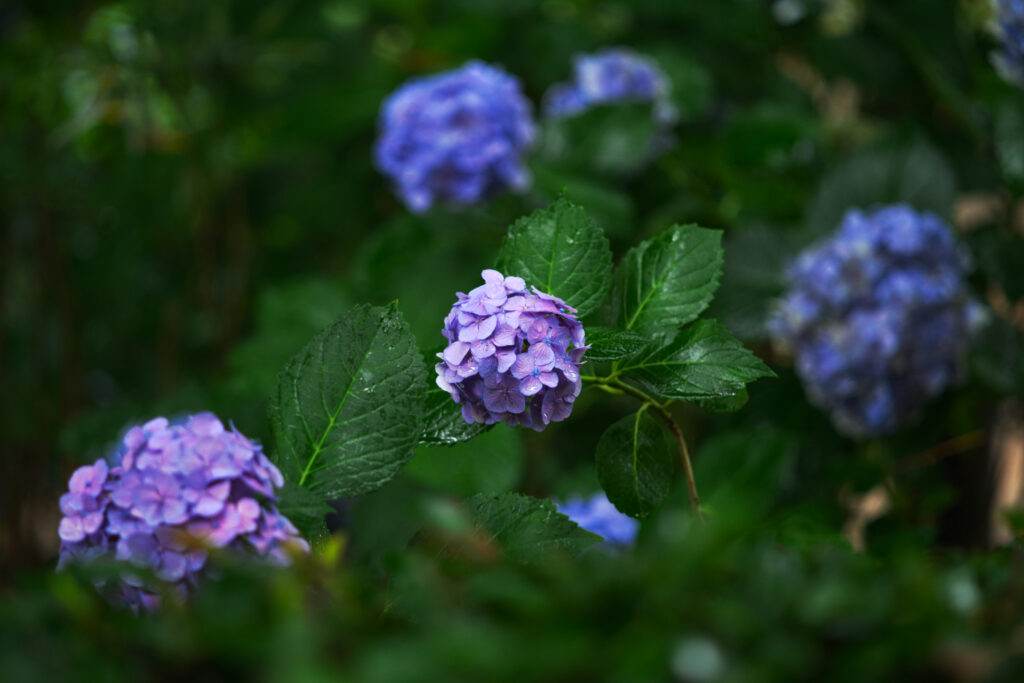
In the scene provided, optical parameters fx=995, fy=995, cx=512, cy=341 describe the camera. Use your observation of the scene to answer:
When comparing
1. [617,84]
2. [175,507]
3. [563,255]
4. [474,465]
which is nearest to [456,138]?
[617,84]

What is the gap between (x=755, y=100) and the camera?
1.54m

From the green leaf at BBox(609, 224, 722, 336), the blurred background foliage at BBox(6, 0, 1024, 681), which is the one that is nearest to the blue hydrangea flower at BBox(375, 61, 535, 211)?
the blurred background foliage at BBox(6, 0, 1024, 681)

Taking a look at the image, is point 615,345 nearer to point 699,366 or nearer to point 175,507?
point 699,366

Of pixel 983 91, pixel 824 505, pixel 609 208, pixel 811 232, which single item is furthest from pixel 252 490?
pixel 983 91

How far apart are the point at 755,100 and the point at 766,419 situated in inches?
25.0

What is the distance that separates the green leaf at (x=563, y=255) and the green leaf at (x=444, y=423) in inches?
2.9

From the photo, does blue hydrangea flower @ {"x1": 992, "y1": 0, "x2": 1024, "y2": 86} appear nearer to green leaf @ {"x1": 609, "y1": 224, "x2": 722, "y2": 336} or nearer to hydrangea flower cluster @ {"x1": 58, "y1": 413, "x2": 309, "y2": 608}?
green leaf @ {"x1": 609, "y1": 224, "x2": 722, "y2": 336}

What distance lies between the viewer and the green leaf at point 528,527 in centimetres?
46

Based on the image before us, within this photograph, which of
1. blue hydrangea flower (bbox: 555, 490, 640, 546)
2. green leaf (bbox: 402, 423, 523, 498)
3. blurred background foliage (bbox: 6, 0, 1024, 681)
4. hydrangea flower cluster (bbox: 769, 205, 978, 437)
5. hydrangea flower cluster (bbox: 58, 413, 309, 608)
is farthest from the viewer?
hydrangea flower cluster (bbox: 769, 205, 978, 437)

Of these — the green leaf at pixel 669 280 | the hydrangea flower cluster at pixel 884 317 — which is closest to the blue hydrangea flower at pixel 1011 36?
the hydrangea flower cluster at pixel 884 317

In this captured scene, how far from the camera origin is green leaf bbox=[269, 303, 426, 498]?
18.9 inches

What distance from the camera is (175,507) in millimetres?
429

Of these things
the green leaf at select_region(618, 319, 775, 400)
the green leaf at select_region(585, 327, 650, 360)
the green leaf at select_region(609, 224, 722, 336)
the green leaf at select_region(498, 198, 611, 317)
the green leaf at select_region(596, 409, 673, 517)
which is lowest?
the green leaf at select_region(596, 409, 673, 517)

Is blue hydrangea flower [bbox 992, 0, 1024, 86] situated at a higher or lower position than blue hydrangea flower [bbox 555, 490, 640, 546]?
higher
